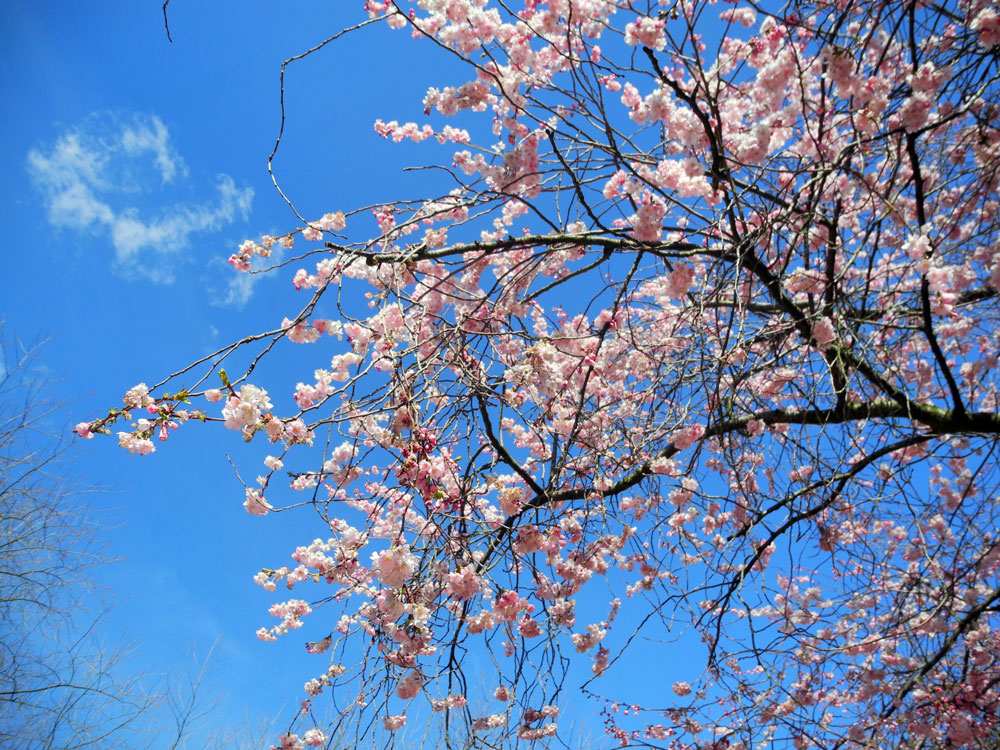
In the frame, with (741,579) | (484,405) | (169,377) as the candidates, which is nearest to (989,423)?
(741,579)

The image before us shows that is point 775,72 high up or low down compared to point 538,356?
up

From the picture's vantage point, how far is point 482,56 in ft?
8.20

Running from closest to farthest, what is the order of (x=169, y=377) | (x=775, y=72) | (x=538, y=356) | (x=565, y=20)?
(x=169, y=377) < (x=775, y=72) < (x=538, y=356) < (x=565, y=20)

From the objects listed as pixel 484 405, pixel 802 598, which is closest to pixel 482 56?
pixel 484 405

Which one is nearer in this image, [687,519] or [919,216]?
[919,216]

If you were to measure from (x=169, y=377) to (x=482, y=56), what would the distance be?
1.82 meters

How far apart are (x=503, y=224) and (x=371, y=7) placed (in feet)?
4.15

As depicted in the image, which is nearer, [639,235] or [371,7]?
[639,235]

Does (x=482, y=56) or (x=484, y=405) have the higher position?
(x=482, y=56)

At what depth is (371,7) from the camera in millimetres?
2609

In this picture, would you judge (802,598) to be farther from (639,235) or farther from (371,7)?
(371,7)

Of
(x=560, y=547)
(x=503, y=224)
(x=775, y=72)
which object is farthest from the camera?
(x=503, y=224)

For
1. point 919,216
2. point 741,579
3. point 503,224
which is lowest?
point 741,579

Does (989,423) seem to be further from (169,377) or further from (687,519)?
(169,377)
